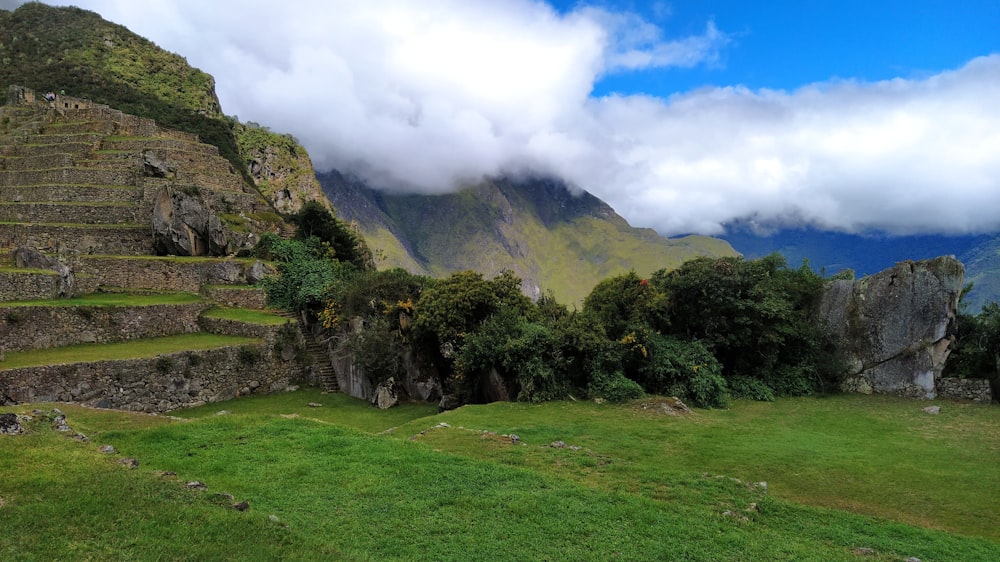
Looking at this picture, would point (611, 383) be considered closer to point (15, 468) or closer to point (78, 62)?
point (15, 468)

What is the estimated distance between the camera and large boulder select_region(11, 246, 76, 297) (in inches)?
882

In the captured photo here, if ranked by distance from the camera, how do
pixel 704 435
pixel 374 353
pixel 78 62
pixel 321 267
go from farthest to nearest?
pixel 78 62
pixel 321 267
pixel 374 353
pixel 704 435

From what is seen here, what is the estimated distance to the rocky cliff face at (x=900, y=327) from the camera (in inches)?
867

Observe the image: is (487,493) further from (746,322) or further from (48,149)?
(48,149)

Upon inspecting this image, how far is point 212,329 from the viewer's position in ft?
78.6

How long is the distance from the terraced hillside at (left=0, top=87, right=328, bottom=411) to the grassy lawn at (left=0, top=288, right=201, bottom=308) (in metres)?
0.08

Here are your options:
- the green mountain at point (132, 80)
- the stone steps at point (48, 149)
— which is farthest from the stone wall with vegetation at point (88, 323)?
the green mountain at point (132, 80)

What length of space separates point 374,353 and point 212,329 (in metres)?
8.77

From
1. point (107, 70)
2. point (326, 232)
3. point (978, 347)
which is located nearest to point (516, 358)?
point (326, 232)

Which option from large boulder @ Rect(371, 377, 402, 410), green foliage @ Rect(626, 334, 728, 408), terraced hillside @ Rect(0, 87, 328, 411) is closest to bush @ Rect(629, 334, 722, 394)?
green foliage @ Rect(626, 334, 728, 408)

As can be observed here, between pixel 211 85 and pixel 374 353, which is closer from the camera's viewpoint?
pixel 374 353

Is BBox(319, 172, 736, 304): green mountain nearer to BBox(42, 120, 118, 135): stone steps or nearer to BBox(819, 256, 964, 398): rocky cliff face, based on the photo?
BBox(42, 120, 118, 135): stone steps


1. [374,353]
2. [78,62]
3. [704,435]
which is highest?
[78,62]

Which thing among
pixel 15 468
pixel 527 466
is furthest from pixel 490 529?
pixel 15 468
